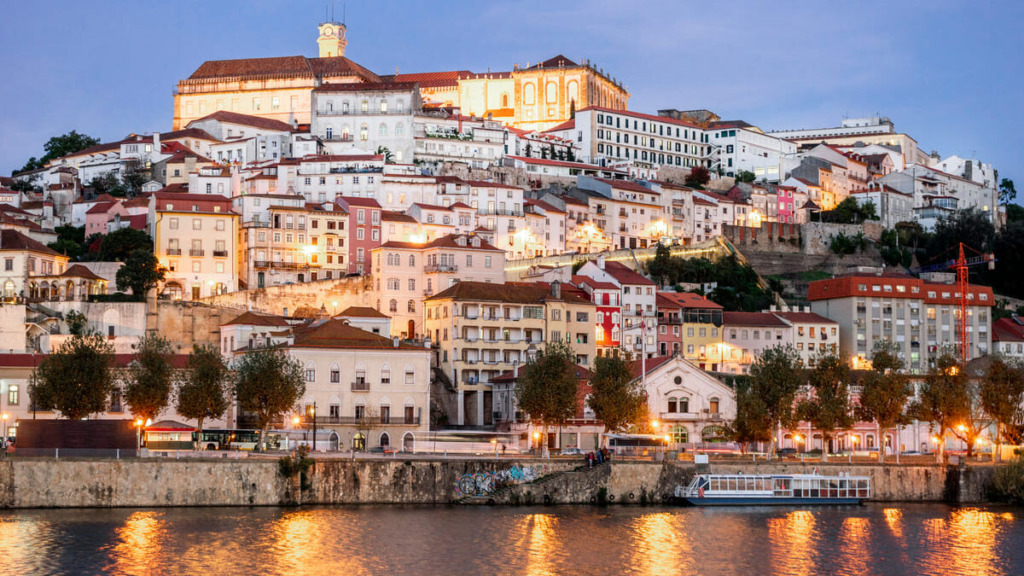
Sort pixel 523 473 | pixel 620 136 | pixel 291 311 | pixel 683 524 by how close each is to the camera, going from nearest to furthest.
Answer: pixel 683 524 < pixel 523 473 < pixel 291 311 < pixel 620 136

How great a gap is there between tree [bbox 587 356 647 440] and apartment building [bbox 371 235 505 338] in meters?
24.3

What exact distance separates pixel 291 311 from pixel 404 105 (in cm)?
3447

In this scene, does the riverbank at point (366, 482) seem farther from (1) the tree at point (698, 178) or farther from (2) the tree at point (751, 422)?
(1) the tree at point (698, 178)

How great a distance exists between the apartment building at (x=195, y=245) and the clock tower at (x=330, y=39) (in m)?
59.6

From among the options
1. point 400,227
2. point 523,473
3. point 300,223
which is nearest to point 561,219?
point 400,227

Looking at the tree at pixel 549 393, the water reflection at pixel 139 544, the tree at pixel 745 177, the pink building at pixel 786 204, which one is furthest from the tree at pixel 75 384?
the tree at pixel 745 177

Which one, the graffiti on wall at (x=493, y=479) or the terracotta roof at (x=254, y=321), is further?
the terracotta roof at (x=254, y=321)

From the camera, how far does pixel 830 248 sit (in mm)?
124750

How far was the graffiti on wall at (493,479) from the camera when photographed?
56494mm

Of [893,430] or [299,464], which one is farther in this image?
[893,430]

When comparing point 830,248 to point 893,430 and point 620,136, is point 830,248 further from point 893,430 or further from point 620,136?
point 893,430

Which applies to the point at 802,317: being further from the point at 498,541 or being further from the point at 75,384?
the point at 75,384

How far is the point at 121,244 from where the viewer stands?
91.0 m

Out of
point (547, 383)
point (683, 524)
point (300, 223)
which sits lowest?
point (683, 524)
